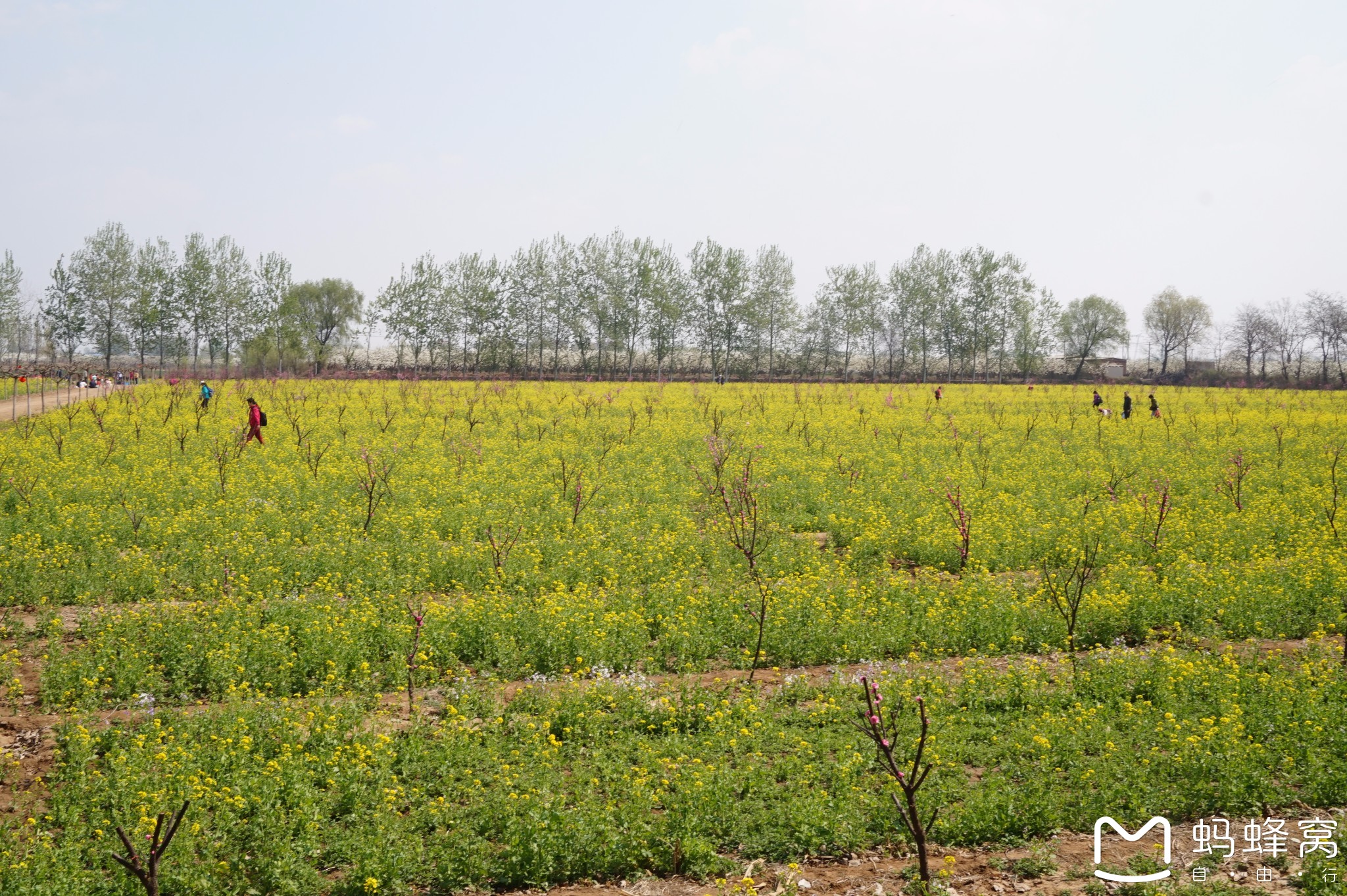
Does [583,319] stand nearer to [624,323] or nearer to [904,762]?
[624,323]

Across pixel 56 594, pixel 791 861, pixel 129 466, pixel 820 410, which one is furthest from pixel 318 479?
pixel 820 410

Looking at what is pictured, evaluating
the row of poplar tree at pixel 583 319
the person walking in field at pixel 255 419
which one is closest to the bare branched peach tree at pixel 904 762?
the person walking in field at pixel 255 419

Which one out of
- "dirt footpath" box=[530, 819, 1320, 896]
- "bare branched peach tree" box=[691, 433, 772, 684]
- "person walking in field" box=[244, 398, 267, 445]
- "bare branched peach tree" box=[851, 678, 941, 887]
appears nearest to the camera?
"bare branched peach tree" box=[851, 678, 941, 887]

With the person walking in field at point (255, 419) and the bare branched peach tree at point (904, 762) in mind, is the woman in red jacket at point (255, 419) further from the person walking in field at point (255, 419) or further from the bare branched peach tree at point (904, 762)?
the bare branched peach tree at point (904, 762)

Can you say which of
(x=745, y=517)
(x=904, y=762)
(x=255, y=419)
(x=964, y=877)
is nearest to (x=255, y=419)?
(x=255, y=419)

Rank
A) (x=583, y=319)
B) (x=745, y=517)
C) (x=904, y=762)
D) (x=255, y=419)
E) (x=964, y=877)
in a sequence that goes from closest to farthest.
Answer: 1. (x=964, y=877)
2. (x=904, y=762)
3. (x=745, y=517)
4. (x=255, y=419)
5. (x=583, y=319)

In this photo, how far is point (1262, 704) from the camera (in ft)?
27.1

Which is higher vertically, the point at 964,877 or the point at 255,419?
the point at 255,419

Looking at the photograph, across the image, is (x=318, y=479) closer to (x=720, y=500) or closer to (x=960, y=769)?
(x=720, y=500)

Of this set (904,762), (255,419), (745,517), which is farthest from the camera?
(255,419)

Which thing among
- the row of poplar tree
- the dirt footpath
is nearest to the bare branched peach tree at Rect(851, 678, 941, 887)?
the dirt footpath

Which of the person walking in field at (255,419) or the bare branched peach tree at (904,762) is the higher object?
the person walking in field at (255,419)

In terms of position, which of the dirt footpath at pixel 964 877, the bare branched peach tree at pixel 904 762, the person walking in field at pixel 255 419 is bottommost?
the dirt footpath at pixel 964 877

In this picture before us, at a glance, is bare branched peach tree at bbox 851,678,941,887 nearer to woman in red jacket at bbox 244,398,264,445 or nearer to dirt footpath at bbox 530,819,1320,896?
dirt footpath at bbox 530,819,1320,896
